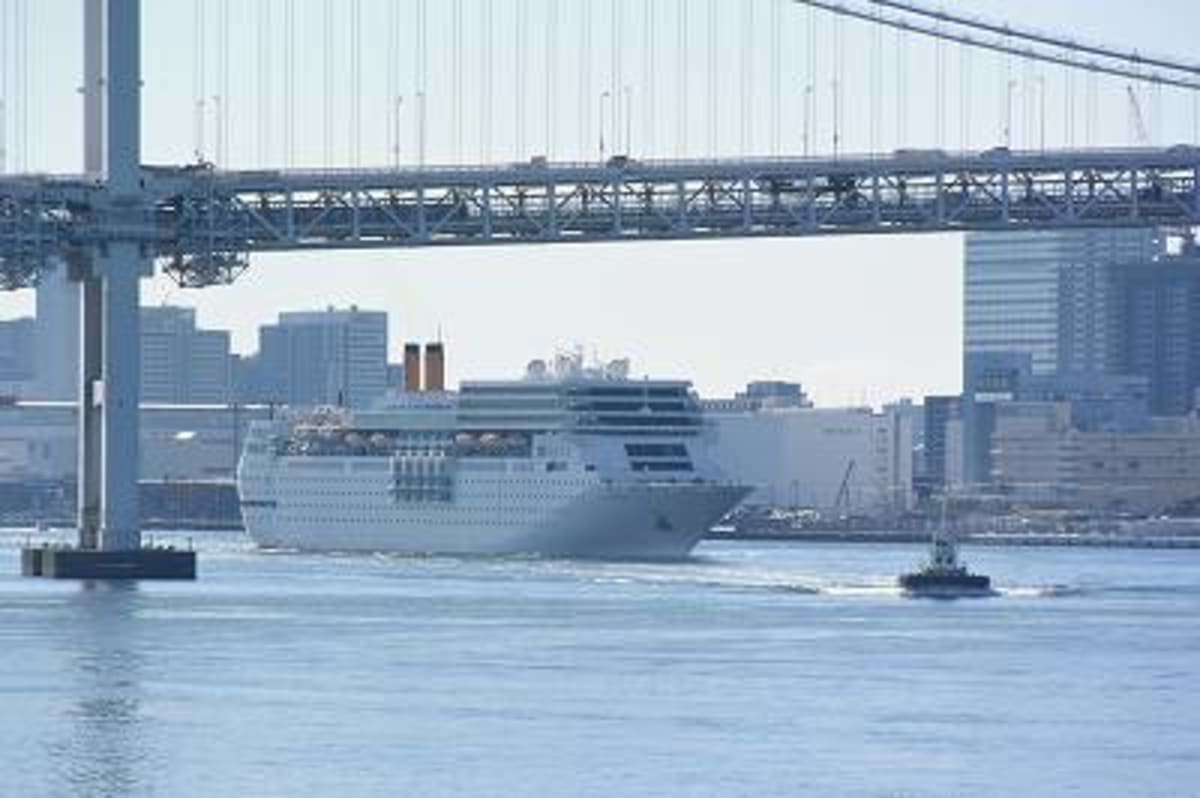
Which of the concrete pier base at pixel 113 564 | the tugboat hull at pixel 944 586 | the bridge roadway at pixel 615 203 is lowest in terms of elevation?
the tugboat hull at pixel 944 586

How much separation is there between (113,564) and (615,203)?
11.0 m

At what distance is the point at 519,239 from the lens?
82125 millimetres

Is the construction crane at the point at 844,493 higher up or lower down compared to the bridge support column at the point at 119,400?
lower down

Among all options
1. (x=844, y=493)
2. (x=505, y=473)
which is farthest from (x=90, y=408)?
(x=844, y=493)

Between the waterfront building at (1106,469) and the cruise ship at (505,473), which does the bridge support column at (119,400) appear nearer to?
the cruise ship at (505,473)

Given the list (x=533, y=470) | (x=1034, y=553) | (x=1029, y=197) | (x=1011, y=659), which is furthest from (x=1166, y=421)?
(x=1011, y=659)

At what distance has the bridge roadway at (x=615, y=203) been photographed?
7919 centimetres

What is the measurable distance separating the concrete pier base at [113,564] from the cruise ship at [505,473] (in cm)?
2800

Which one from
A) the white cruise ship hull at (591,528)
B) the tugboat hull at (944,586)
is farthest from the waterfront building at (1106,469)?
the tugboat hull at (944,586)

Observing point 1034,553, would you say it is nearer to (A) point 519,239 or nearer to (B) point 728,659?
(A) point 519,239

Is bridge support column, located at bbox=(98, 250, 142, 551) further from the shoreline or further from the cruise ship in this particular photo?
the shoreline

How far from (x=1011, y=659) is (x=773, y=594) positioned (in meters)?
22.3

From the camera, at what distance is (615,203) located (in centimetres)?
8162

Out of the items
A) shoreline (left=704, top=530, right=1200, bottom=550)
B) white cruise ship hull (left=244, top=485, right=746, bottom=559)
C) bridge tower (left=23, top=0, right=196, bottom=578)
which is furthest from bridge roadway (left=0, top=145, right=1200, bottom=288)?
shoreline (left=704, top=530, right=1200, bottom=550)
